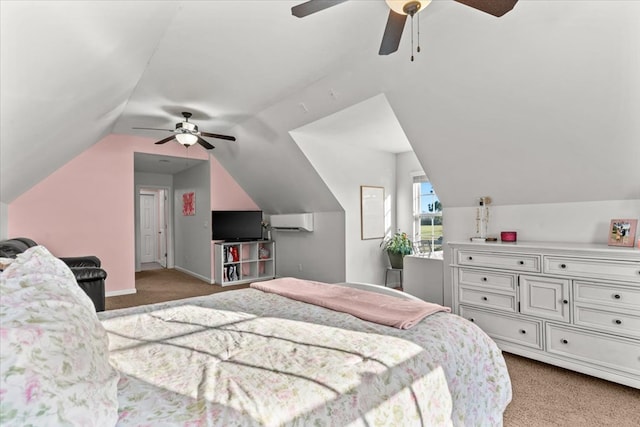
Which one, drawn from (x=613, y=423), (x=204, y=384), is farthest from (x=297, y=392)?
(x=613, y=423)

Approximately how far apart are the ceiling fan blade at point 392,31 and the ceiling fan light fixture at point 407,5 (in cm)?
6

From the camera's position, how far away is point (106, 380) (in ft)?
3.16

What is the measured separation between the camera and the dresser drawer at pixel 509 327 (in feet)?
8.95

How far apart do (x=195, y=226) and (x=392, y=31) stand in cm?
A: 592

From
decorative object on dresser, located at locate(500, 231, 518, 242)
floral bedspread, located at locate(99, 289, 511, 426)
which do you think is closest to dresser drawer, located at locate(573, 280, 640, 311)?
decorative object on dresser, located at locate(500, 231, 518, 242)

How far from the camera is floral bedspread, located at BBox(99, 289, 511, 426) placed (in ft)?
3.33

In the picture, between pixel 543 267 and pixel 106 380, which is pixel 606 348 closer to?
pixel 543 267

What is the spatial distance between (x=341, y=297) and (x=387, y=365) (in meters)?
0.90

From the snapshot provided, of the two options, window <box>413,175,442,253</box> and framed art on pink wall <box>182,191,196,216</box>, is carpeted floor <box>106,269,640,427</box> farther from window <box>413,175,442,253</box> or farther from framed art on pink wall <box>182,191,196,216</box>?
framed art on pink wall <box>182,191,196,216</box>

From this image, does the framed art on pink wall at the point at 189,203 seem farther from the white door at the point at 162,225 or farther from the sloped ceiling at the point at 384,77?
the sloped ceiling at the point at 384,77

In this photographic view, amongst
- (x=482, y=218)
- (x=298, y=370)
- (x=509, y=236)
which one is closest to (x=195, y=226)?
(x=482, y=218)

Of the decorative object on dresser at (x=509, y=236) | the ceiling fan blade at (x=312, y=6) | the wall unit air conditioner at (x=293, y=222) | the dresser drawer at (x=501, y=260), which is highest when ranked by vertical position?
the ceiling fan blade at (x=312, y=6)

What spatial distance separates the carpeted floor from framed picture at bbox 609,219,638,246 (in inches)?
41.2

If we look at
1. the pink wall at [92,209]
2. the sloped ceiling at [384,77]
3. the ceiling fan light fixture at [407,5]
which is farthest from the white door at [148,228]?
the ceiling fan light fixture at [407,5]
